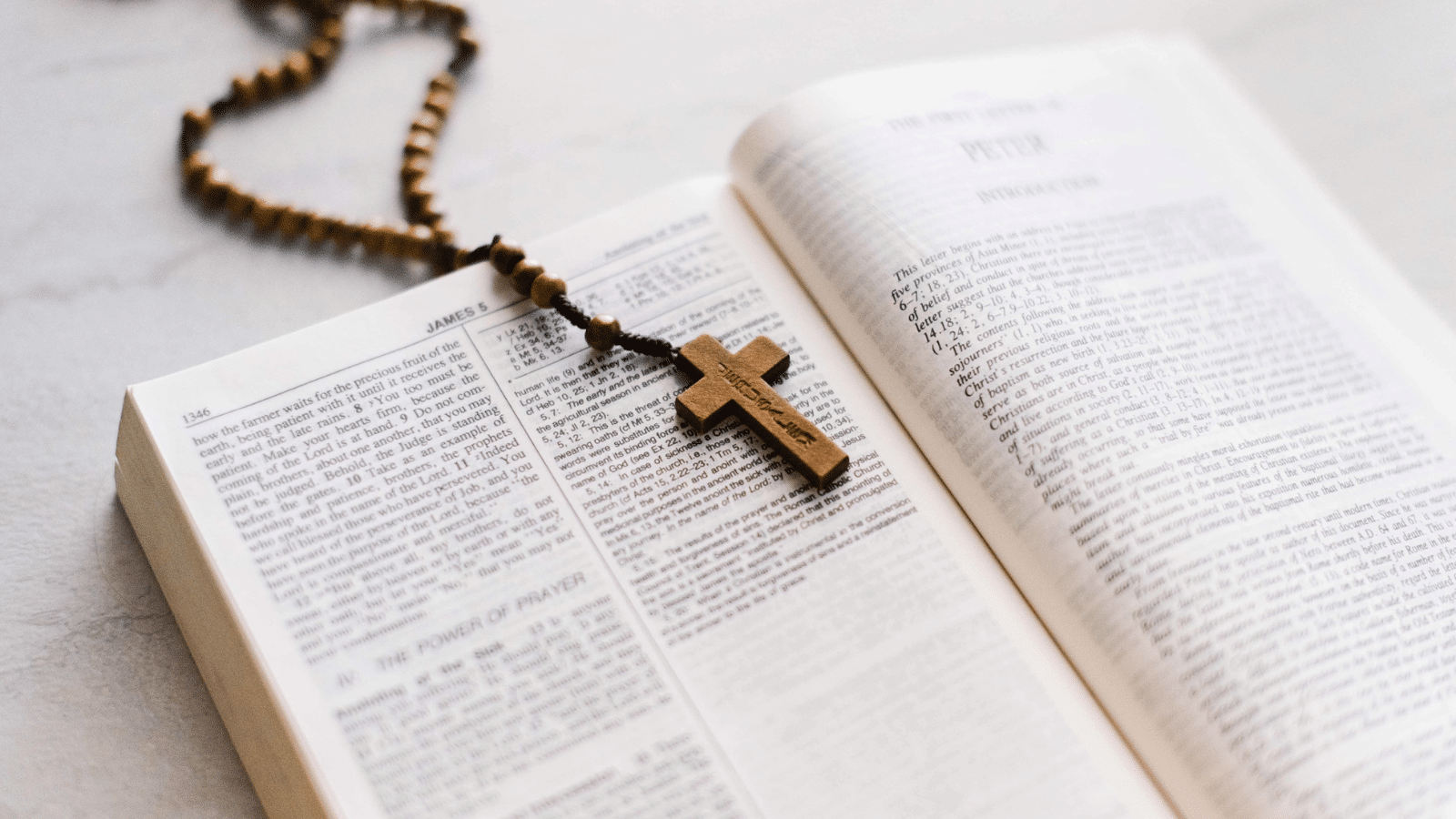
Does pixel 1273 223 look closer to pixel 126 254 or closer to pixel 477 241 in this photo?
pixel 477 241

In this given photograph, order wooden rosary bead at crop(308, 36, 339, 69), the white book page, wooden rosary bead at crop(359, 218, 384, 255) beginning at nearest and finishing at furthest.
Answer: the white book page, wooden rosary bead at crop(359, 218, 384, 255), wooden rosary bead at crop(308, 36, 339, 69)

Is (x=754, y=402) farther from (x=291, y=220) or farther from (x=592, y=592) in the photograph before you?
(x=291, y=220)

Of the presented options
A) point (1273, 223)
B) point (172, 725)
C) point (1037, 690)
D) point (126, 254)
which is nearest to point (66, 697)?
point (172, 725)

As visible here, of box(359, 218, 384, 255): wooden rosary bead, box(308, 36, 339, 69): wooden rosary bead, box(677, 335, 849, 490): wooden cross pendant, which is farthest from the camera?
box(308, 36, 339, 69): wooden rosary bead

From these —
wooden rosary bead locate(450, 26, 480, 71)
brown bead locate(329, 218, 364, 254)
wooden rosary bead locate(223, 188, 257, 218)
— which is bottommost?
brown bead locate(329, 218, 364, 254)

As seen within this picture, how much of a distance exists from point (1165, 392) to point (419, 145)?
78cm

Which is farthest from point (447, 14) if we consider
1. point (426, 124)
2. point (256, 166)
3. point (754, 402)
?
point (754, 402)

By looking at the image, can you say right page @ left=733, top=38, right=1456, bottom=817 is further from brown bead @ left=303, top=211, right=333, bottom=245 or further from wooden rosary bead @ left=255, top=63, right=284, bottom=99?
wooden rosary bead @ left=255, top=63, right=284, bottom=99

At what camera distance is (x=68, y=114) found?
1086 millimetres

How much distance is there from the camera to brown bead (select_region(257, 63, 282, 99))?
43.4 inches

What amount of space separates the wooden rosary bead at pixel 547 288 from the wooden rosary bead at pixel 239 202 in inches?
14.2

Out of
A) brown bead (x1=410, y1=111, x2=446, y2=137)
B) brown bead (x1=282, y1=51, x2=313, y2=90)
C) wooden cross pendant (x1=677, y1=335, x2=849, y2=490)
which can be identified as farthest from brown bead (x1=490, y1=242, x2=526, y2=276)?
brown bead (x1=282, y1=51, x2=313, y2=90)

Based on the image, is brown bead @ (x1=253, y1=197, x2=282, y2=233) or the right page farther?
brown bead @ (x1=253, y1=197, x2=282, y2=233)

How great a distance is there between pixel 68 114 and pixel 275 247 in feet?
0.93
